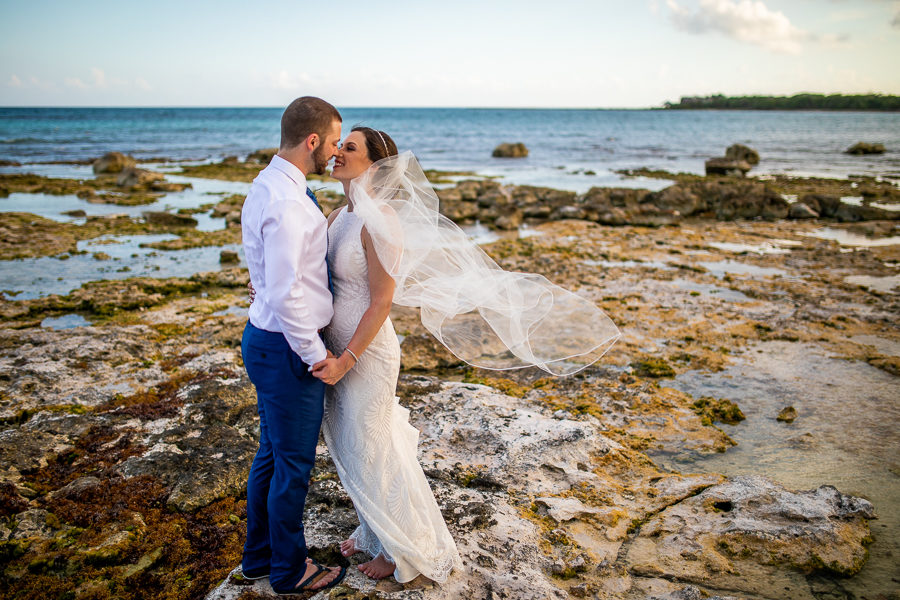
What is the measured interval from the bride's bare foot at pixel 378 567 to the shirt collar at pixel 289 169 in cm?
203

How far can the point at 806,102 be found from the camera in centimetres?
14750

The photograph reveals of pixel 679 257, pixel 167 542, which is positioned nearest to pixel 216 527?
pixel 167 542

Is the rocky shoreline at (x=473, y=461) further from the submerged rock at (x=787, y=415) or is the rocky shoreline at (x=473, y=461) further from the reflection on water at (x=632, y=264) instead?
the reflection on water at (x=632, y=264)

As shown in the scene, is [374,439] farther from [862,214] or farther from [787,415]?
[862,214]

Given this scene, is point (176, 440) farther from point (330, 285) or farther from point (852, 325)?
point (852, 325)

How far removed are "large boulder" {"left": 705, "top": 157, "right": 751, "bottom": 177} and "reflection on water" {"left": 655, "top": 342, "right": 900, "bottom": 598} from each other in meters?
24.0

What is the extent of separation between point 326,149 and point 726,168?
30190 mm

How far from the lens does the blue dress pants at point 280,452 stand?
2523mm

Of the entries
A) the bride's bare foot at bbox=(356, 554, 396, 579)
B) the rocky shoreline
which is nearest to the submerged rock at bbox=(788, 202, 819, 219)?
the rocky shoreline

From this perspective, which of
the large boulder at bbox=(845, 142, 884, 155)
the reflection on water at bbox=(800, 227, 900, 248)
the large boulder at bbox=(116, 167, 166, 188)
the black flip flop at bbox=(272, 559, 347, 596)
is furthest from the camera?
the large boulder at bbox=(845, 142, 884, 155)

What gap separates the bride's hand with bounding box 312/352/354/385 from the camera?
250 centimetres

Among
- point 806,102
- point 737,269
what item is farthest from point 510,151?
point 806,102

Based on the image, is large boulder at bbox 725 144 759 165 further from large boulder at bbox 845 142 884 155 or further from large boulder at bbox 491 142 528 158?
large boulder at bbox 491 142 528 158

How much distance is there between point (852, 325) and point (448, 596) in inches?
301
